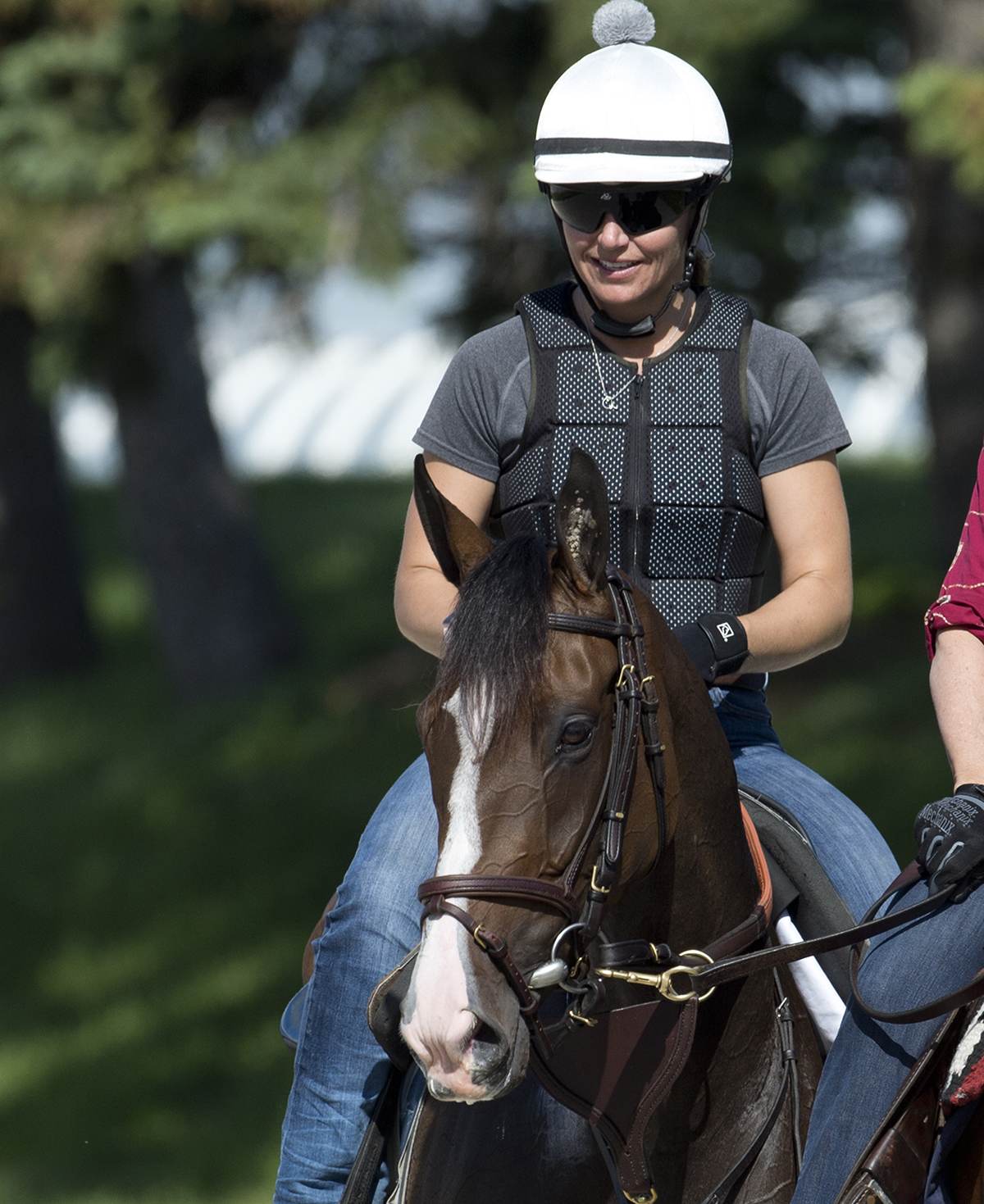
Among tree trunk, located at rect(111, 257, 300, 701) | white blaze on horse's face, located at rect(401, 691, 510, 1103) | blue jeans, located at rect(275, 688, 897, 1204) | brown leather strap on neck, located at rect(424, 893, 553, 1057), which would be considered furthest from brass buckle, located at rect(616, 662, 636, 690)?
tree trunk, located at rect(111, 257, 300, 701)

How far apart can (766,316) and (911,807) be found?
3700 mm

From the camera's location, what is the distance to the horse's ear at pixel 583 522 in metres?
2.97

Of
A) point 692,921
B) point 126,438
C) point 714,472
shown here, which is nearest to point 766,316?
point 126,438

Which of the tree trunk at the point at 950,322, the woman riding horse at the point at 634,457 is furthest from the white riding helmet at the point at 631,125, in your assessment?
the tree trunk at the point at 950,322

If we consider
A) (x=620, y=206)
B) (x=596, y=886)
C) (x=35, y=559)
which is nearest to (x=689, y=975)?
(x=596, y=886)

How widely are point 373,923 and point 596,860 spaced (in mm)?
994

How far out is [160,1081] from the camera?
35.3ft

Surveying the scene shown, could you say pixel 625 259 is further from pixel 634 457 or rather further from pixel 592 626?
pixel 592 626

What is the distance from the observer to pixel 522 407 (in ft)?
12.9

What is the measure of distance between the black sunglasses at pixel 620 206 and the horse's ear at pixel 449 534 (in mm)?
888

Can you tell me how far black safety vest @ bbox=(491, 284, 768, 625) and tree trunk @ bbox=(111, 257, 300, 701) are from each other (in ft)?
37.5

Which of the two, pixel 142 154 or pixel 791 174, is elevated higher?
pixel 142 154

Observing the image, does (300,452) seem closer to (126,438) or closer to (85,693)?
(85,693)

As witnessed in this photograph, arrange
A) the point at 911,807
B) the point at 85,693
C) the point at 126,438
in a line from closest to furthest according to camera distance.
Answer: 1. the point at 911,807
2. the point at 126,438
3. the point at 85,693
